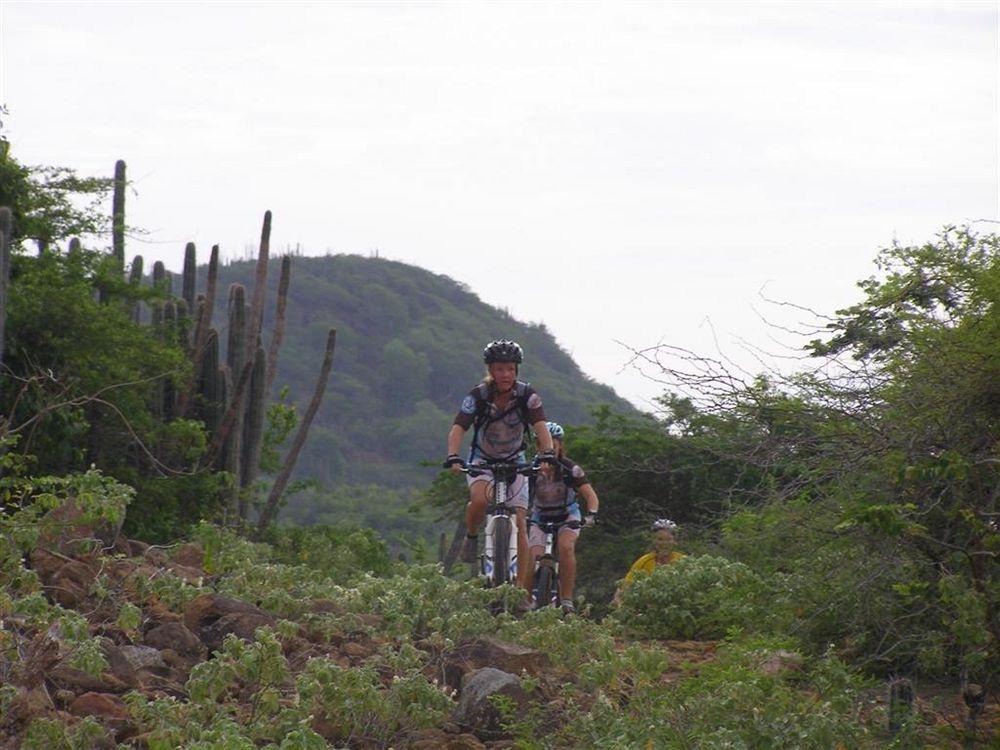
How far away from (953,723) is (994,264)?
196 cm

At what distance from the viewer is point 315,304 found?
108 meters

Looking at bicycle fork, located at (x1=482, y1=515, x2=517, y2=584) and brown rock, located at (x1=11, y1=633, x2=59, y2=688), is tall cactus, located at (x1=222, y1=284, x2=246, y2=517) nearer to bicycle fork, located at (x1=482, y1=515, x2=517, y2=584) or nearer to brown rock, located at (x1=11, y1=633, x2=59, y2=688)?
bicycle fork, located at (x1=482, y1=515, x2=517, y2=584)

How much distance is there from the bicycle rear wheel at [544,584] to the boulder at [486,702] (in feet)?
13.7

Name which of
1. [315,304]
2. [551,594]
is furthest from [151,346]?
[315,304]

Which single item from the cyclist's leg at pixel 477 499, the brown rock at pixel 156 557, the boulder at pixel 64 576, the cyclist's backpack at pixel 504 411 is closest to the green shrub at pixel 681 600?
the cyclist's leg at pixel 477 499

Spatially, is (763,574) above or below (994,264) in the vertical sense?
below

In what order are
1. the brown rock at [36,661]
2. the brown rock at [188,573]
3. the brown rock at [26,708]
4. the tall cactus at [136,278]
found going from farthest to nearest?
the tall cactus at [136,278] < the brown rock at [188,573] < the brown rock at [36,661] < the brown rock at [26,708]

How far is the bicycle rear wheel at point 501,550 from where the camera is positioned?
1061cm

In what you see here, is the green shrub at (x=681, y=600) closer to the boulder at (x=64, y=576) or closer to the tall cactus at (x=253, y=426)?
the boulder at (x=64, y=576)

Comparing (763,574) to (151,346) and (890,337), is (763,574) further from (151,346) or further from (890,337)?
(151,346)

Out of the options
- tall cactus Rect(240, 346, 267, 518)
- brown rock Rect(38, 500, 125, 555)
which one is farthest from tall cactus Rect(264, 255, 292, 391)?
brown rock Rect(38, 500, 125, 555)

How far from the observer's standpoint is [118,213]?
23609mm

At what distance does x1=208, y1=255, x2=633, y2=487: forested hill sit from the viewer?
86125 millimetres

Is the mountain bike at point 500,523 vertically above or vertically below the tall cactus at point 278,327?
below
